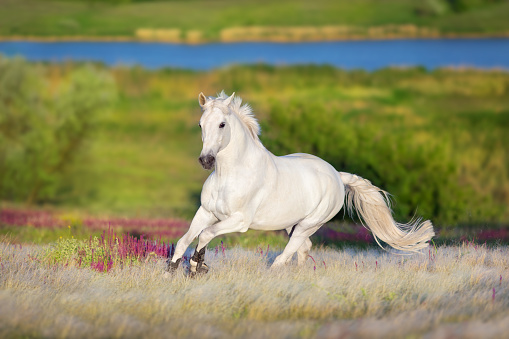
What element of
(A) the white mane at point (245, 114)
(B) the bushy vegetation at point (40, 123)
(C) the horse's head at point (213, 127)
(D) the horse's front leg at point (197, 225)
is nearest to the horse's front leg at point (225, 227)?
(D) the horse's front leg at point (197, 225)

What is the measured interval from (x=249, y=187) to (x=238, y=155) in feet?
1.34

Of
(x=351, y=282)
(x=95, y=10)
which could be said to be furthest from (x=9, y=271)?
(x=95, y=10)

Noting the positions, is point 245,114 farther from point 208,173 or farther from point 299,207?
point 208,173

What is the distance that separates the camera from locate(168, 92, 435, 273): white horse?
705cm

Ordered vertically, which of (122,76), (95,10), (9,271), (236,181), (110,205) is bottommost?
(110,205)

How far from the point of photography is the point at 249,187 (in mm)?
7367

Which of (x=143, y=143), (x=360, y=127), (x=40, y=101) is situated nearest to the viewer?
(x=360, y=127)

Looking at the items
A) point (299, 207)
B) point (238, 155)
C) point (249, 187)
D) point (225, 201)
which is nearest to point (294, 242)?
point (299, 207)

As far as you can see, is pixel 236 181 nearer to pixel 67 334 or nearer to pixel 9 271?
pixel 67 334

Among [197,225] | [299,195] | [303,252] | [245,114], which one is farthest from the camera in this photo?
[303,252]

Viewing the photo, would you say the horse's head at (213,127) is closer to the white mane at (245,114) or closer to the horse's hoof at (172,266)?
the white mane at (245,114)

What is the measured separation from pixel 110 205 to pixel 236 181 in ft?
84.0

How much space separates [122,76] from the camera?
38750 mm

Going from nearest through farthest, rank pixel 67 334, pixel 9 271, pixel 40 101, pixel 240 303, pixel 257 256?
pixel 67 334 → pixel 240 303 → pixel 9 271 → pixel 257 256 → pixel 40 101
